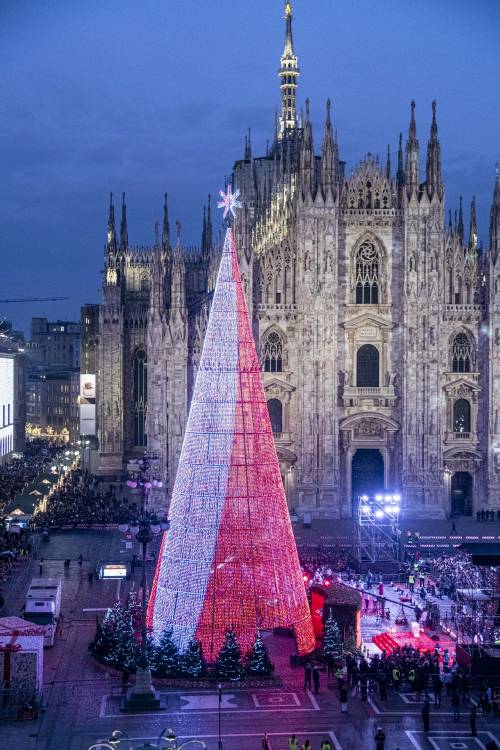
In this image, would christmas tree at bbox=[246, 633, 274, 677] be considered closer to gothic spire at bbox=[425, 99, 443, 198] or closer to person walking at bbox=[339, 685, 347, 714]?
person walking at bbox=[339, 685, 347, 714]

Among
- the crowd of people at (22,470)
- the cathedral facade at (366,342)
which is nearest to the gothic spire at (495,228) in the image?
the cathedral facade at (366,342)

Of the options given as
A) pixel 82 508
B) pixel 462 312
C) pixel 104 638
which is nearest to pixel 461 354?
pixel 462 312

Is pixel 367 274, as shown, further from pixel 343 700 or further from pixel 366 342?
pixel 343 700

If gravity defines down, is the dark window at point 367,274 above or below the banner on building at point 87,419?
above

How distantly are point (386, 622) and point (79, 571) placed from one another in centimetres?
1667

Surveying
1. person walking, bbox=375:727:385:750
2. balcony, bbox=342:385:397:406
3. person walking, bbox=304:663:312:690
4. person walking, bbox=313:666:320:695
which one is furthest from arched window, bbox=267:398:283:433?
person walking, bbox=375:727:385:750

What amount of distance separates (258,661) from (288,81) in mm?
78778

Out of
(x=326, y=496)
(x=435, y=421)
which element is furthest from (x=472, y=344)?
(x=326, y=496)

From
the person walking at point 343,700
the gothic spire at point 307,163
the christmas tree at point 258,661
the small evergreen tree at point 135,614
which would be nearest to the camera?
the person walking at point 343,700

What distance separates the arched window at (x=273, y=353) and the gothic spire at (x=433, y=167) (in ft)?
41.9

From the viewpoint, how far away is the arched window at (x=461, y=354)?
69562 millimetres

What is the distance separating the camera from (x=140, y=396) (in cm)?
8581

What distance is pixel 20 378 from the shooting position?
462ft

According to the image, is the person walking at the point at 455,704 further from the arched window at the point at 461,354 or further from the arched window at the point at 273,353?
the arched window at the point at 461,354
